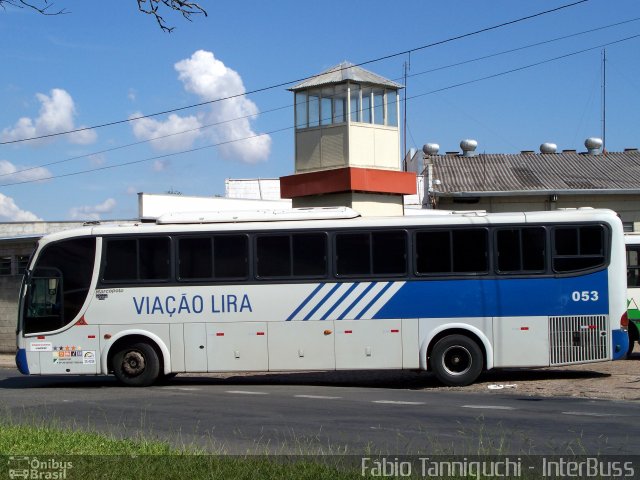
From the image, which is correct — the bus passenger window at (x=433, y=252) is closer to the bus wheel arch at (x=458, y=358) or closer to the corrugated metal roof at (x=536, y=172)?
the bus wheel arch at (x=458, y=358)

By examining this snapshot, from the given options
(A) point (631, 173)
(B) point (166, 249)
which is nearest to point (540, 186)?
(A) point (631, 173)

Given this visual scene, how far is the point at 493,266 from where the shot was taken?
16578 millimetres

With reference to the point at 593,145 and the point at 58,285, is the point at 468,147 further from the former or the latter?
the point at 58,285

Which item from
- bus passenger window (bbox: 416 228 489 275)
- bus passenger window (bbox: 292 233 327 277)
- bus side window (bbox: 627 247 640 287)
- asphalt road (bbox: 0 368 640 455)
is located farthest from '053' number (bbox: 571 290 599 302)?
bus side window (bbox: 627 247 640 287)

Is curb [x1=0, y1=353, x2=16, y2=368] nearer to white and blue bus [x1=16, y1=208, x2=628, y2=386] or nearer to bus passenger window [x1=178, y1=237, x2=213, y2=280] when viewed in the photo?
white and blue bus [x1=16, y1=208, x2=628, y2=386]

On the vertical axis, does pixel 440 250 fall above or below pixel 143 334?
above

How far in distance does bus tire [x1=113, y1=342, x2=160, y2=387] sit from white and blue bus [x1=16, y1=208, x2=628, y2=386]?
3cm

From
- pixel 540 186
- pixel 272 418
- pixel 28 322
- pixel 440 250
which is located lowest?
pixel 272 418

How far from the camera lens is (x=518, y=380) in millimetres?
17656

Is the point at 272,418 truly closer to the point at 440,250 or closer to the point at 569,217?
the point at 440,250

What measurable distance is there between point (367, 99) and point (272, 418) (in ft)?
52.5

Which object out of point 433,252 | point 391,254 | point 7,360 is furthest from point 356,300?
point 7,360

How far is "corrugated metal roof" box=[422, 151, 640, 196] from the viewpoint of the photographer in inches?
1467

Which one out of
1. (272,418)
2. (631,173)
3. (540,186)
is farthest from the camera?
(631,173)
